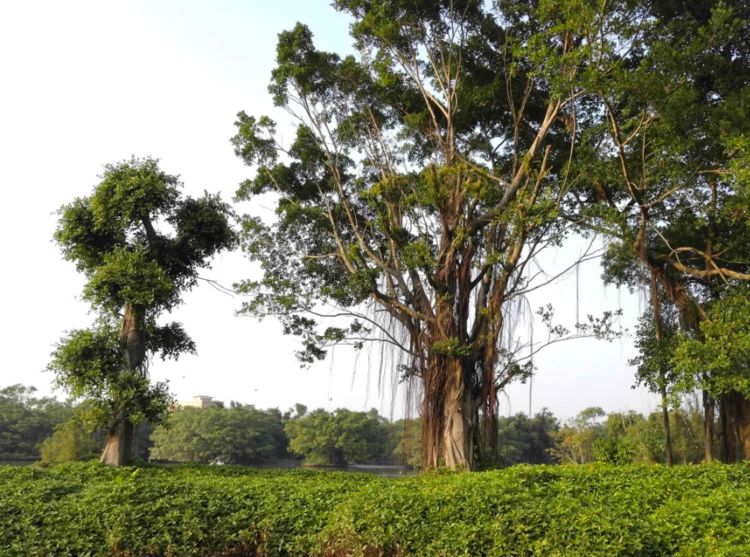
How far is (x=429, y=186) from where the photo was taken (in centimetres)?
721

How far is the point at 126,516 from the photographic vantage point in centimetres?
370

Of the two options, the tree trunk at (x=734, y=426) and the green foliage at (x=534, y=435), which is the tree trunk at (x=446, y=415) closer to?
the tree trunk at (x=734, y=426)

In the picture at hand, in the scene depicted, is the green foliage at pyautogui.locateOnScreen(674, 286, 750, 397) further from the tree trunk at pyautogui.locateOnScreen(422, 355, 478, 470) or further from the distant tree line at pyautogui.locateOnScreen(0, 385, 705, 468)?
the distant tree line at pyautogui.locateOnScreen(0, 385, 705, 468)

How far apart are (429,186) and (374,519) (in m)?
4.67

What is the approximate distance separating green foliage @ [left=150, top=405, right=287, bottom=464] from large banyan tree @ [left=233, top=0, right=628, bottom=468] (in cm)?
1886

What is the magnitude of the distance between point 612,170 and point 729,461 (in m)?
5.24

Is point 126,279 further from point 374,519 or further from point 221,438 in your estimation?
point 221,438

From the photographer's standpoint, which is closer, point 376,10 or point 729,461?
point 376,10

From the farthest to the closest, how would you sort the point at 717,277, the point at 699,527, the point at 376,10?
1. the point at 717,277
2. the point at 376,10
3. the point at 699,527

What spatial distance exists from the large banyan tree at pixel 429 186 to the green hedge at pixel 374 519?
12.5 ft

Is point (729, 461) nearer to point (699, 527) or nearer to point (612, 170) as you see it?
point (612, 170)

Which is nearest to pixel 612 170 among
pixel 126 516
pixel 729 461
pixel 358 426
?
pixel 729 461

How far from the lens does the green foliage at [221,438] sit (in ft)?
88.0

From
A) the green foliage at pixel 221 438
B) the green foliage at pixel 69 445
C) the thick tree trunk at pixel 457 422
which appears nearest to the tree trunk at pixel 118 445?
the thick tree trunk at pixel 457 422
